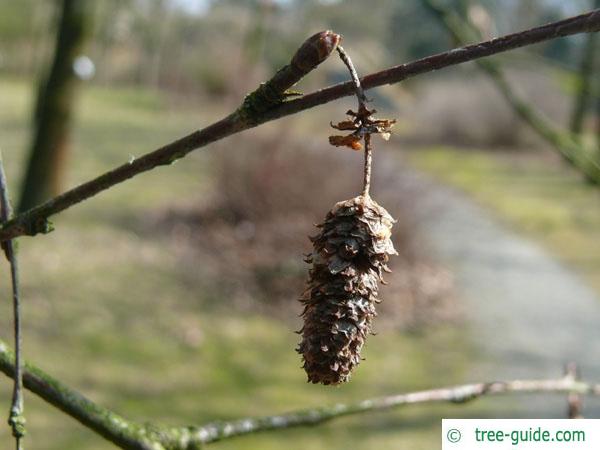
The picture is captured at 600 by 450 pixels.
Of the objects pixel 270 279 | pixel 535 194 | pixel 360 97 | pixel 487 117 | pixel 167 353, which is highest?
pixel 487 117

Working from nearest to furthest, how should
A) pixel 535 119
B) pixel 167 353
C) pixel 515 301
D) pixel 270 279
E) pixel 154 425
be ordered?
pixel 154 425 → pixel 535 119 → pixel 167 353 → pixel 270 279 → pixel 515 301

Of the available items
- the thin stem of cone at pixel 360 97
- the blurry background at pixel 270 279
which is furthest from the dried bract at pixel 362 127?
the blurry background at pixel 270 279

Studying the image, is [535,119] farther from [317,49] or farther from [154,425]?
[317,49]

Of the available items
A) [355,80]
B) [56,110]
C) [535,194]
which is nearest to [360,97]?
[355,80]

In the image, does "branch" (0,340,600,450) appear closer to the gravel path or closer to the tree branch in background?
the tree branch in background

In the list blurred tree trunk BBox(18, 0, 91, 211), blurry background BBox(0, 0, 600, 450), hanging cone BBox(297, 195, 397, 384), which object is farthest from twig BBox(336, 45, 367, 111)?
blurred tree trunk BBox(18, 0, 91, 211)

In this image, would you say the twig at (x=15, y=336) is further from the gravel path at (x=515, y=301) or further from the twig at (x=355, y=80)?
the gravel path at (x=515, y=301)
